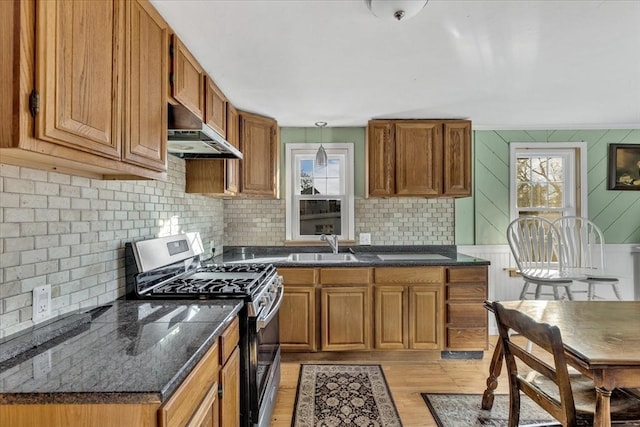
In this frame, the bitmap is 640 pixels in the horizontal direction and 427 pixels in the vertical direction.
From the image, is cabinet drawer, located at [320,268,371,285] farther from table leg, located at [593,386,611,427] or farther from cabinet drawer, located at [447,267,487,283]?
table leg, located at [593,386,611,427]

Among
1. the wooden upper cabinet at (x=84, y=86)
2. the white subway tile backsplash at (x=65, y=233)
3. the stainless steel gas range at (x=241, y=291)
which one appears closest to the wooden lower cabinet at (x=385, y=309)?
→ the stainless steel gas range at (x=241, y=291)

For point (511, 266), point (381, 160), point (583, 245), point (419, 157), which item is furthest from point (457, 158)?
point (583, 245)

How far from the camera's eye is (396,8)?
1464 mm

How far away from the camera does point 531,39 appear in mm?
1799

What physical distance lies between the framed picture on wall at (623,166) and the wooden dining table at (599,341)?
6.90ft

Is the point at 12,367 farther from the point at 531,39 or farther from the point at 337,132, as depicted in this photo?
the point at 337,132

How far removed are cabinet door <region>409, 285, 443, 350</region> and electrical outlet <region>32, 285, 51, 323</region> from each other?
7.99ft

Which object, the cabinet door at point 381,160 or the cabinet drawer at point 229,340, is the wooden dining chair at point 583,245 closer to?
the cabinet door at point 381,160

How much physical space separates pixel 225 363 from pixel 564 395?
4.36ft

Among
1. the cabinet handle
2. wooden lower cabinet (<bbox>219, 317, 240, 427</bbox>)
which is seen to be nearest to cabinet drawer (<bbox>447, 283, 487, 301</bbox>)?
wooden lower cabinet (<bbox>219, 317, 240, 427</bbox>)

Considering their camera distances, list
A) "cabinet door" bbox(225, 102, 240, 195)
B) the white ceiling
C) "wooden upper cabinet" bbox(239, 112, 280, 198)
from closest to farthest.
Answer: the white ceiling
"cabinet door" bbox(225, 102, 240, 195)
"wooden upper cabinet" bbox(239, 112, 280, 198)

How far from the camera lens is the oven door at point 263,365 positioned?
1671 millimetres

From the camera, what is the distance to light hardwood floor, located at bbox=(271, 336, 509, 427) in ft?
7.15

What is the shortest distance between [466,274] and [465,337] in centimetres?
54
